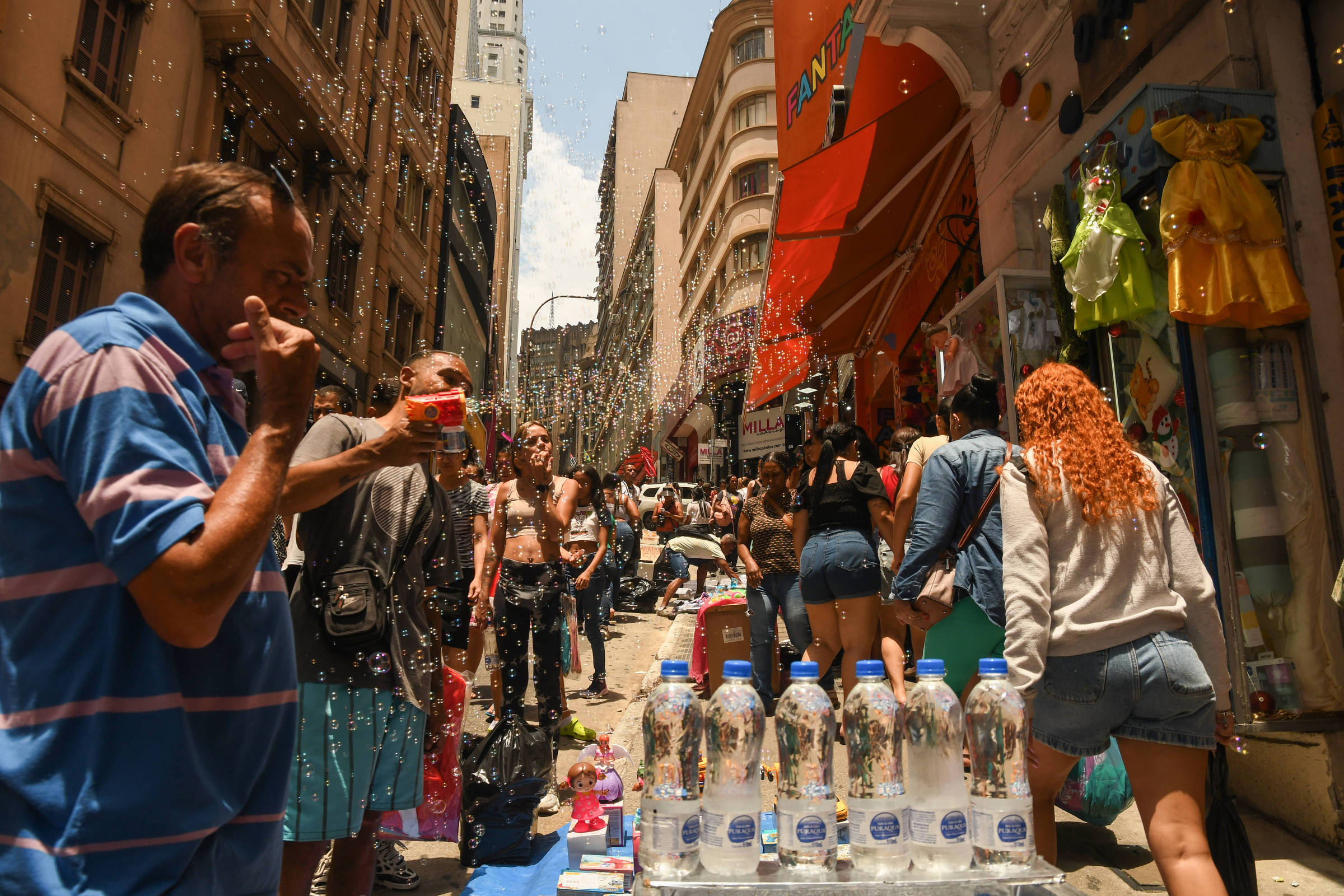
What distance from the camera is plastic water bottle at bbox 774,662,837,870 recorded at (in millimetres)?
1693

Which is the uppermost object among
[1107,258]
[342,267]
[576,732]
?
[342,267]

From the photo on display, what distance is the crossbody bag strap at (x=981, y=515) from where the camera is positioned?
9.83 ft

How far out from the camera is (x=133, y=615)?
3.51 feet

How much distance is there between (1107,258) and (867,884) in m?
3.56

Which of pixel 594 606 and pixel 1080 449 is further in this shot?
pixel 594 606

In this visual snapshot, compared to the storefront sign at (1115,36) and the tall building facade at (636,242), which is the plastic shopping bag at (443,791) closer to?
the storefront sign at (1115,36)

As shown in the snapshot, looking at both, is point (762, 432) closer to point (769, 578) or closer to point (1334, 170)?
point (769, 578)

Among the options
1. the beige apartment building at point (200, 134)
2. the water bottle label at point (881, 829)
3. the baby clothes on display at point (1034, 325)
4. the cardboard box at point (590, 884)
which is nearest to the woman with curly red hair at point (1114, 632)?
the water bottle label at point (881, 829)

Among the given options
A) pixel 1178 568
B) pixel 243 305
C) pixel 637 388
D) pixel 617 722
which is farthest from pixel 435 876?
pixel 637 388

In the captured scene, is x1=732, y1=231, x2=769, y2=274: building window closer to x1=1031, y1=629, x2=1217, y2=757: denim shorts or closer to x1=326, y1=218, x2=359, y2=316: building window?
x1=326, y1=218, x2=359, y2=316: building window

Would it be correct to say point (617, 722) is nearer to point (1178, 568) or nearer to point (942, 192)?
point (1178, 568)

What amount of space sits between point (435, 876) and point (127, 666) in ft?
9.11

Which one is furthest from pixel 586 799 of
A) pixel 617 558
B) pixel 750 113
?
pixel 750 113

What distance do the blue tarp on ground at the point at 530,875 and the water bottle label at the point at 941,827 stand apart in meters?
1.53
